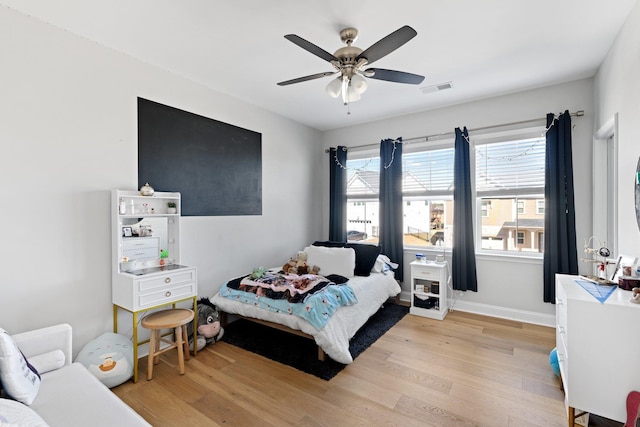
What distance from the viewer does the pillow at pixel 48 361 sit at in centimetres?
184

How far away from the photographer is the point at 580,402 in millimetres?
1773

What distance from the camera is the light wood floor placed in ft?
6.54

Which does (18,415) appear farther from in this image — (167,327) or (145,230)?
(145,230)

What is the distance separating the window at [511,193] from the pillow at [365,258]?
4.58 feet

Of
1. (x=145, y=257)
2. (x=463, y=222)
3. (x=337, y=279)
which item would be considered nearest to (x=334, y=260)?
(x=337, y=279)

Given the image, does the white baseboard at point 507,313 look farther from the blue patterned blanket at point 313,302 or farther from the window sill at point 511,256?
the blue patterned blanket at point 313,302

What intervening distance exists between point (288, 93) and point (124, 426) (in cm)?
332

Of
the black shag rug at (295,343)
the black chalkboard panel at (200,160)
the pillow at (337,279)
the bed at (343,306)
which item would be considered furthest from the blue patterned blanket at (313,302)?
the black chalkboard panel at (200,160)


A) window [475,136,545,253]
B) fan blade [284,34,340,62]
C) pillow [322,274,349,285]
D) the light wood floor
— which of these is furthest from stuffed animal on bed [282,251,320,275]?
fan blade [284,34,340,62]

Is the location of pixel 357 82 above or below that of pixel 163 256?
above

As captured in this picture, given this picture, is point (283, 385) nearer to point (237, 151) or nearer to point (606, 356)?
point (606, 356)

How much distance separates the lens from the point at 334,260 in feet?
12.3

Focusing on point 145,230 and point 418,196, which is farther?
point 418,196

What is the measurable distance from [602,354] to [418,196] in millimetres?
2875
